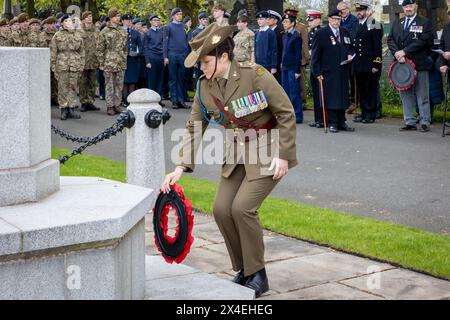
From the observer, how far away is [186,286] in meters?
6.23

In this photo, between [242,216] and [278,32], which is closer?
[242,216]

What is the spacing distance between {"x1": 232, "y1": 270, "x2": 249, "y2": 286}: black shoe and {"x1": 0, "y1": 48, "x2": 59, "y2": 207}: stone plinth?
1.57 meters

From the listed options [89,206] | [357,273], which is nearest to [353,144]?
[357,273]

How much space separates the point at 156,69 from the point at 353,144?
9169 millimetres

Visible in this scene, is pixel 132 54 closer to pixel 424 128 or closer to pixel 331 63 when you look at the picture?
pixel 331 63

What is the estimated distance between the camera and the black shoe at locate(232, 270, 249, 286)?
20.8 feet

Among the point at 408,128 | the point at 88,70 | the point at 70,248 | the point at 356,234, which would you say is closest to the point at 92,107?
the point at 88,70

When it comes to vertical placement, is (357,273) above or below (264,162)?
below

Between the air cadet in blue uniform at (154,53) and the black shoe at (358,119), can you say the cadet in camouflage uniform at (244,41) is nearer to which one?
the black shoe at (358,119)

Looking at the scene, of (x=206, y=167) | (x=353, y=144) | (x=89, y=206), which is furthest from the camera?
(x=353, y=144)

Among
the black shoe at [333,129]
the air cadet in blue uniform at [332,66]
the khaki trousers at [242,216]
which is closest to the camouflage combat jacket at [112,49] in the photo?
the air cadet in blue uniform at [332,66]

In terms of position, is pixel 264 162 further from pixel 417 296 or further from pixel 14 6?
pixel 14 6

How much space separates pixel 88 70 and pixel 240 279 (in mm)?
15424

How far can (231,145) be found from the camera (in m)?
6.33
